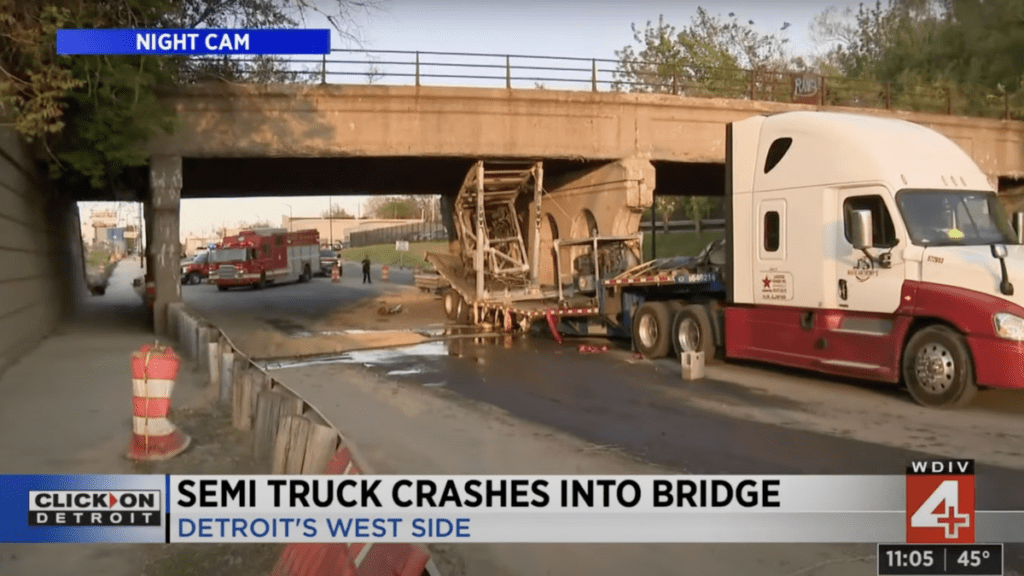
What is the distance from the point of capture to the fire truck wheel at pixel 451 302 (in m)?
25.0

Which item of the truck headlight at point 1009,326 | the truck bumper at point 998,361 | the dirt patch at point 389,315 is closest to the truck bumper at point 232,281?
the dirt patch at point 389,315

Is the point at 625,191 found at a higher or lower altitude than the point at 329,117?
lower

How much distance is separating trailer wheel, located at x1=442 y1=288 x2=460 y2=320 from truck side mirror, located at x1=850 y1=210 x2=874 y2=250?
14001mm

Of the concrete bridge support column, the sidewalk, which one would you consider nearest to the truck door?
the sidewalk

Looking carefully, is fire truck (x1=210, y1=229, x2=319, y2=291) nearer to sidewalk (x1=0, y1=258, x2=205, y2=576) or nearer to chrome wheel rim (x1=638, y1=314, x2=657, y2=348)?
sidewalk (x1=0, y1=258, x2=205, y2=576)

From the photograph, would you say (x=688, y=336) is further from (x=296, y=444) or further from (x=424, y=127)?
(x=424, y=127)

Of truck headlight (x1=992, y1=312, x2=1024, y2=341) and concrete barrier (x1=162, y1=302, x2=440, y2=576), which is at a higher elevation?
truck headlight (x1=992, y1=312, x2=1024, y2=341)

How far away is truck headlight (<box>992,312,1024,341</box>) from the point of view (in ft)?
34.7

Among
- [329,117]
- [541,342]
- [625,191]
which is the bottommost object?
[541,342]

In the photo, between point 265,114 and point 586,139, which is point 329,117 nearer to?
point 265,114

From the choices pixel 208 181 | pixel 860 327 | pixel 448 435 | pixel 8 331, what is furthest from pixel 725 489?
pixel 208 181

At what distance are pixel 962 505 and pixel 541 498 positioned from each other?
2165 mm

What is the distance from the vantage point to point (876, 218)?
493 inches

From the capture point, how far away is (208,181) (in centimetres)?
3088
